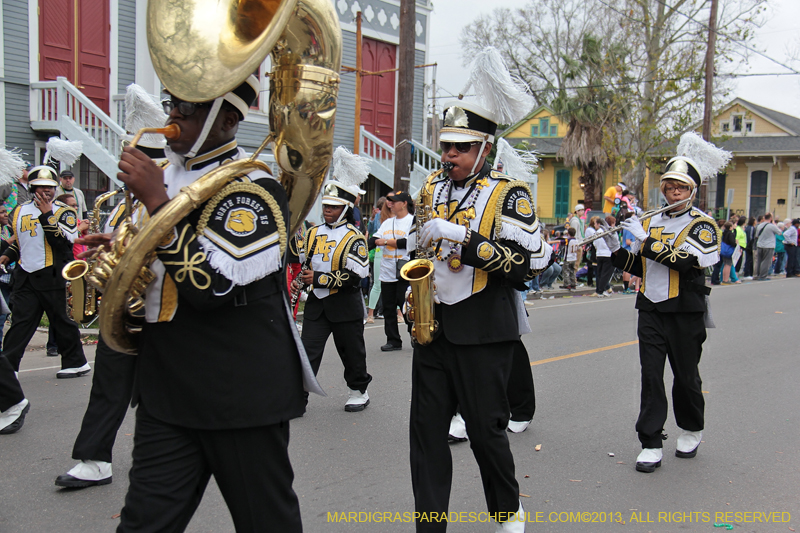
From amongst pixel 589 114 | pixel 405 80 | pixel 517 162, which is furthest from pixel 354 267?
pixel 589 114

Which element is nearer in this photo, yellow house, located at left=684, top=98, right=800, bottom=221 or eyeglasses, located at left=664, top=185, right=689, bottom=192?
eyeglasses, located at left=664, top=185, right=689, bottom=192

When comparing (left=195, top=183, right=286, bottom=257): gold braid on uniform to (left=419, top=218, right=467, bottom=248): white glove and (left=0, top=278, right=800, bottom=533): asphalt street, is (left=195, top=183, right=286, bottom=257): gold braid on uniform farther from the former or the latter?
(left=0, top=278, right=800, bottom=533): asphalt street

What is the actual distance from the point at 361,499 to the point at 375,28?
16.8 meters

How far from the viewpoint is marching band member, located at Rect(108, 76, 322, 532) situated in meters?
2.36

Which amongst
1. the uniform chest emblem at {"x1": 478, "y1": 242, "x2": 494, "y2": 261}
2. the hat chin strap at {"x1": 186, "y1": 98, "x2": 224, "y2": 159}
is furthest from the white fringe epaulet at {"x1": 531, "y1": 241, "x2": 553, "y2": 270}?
the hat chin strap at {"x1": 186, "y1": 98, "x2": 224, "y2": 159}

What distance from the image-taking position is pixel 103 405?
4.33m

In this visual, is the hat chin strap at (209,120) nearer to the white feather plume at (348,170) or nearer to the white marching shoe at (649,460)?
the white marching shoe at (649,460)

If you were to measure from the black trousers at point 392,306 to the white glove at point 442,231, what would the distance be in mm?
5387

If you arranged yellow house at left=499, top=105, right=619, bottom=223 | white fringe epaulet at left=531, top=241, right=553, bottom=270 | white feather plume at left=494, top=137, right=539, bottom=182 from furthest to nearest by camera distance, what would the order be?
yellow house at left=499, top=105, right=619, bottom=223 < white feather plume at left=494, top=137, right=539, bottom=182 < white fringe epaulet at left=531, top=241, right=553, bottom=270

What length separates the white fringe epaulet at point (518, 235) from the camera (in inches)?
142

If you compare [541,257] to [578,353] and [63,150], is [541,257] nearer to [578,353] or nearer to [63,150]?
[578,353]

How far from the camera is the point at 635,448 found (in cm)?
527

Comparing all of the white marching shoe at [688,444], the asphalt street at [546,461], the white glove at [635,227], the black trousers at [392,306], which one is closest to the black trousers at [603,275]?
the asphalt street at [546,461]

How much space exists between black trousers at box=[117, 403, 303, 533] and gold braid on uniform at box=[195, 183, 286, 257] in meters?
0.67
